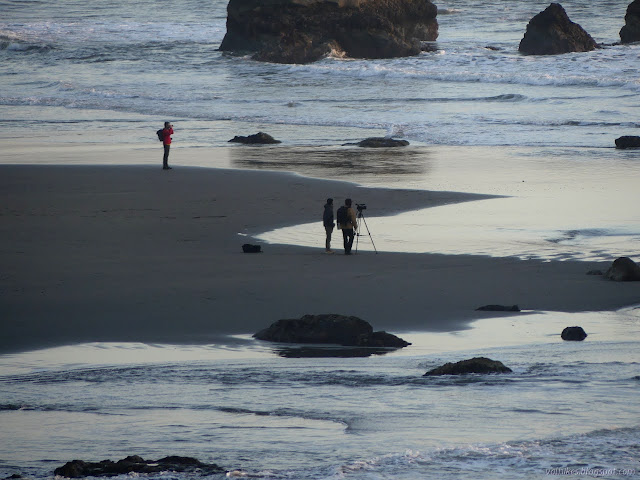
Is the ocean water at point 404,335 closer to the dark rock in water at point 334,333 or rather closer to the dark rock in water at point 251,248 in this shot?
the dark rock in water at point 334,333

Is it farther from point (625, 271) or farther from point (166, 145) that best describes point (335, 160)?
point (625, 271)

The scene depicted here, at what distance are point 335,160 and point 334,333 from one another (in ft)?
48.5

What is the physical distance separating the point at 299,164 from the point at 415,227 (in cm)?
757

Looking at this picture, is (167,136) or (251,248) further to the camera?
(167,136)

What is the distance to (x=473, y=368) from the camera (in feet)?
28.0

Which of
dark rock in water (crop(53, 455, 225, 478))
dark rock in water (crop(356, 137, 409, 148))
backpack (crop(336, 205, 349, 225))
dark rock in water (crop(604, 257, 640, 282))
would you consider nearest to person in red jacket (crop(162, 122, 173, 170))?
dark rock in water (crop(356, 137, 409, 148))

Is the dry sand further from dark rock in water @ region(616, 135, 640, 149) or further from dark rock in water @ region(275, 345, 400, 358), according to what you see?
dark rock in water @ region(616, 135, 640, 149)

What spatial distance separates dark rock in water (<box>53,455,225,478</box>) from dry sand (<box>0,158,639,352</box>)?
415 cm

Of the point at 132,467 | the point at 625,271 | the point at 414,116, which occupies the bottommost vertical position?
the point at 625,271

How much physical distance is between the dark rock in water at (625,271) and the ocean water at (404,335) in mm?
1367

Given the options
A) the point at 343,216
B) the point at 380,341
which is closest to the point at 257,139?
the point at 343,216

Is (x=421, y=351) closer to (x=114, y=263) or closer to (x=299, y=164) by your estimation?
(x=114, y=263)

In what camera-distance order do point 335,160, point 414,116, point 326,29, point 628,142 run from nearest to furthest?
point 335,160
point 628,142
point 414,116
point 326,29

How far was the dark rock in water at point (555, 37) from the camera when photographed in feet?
169
